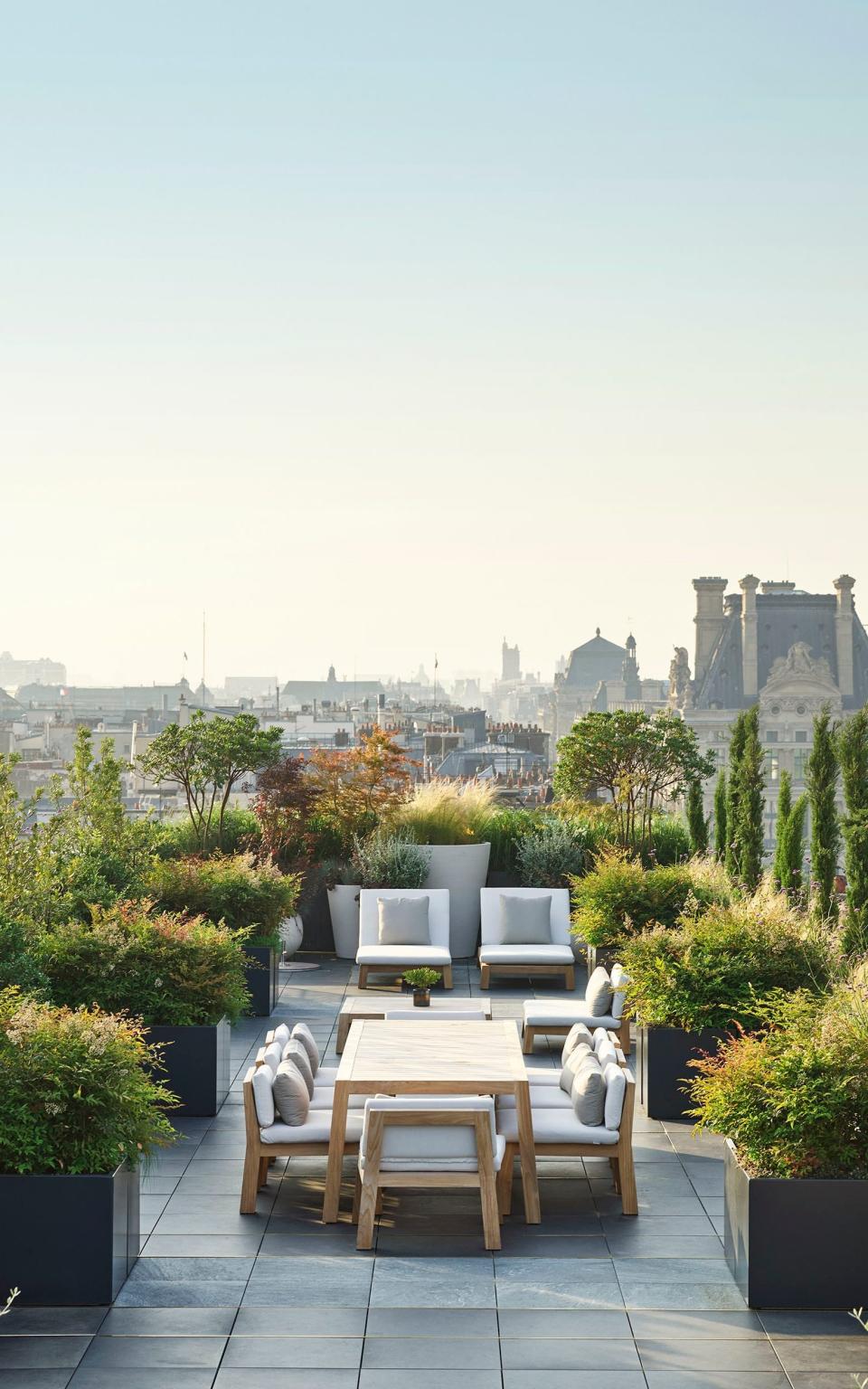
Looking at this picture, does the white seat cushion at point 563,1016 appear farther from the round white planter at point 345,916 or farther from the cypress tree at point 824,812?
the cypress tree at point 824,812

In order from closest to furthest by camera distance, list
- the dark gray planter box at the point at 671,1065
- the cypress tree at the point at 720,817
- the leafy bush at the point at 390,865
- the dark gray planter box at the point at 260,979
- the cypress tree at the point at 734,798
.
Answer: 1. the dark gray planter box at the point at 671,1065
2. the dark gray planter box at the point at 260,979
3. the leafy bush at the point at 390,865
4. the cypress tree at the point at 734,798
5. the cypress tree at the point at 720,817

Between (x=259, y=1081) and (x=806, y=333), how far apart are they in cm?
1485

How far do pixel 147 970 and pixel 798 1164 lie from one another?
4.05m

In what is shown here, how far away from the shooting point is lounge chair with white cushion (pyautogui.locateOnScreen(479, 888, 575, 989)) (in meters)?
10.7

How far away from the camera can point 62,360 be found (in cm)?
1844

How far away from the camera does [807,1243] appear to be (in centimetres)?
458

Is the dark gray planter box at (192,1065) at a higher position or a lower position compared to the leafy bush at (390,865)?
lower

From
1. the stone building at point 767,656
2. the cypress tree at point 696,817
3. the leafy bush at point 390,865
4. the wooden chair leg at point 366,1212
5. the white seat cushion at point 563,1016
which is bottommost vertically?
the wooden chair leg at point 366,1212

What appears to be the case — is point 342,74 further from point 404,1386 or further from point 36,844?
point 404,1386

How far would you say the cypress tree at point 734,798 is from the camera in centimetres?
1377

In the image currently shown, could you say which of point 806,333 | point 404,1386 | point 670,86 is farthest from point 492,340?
point 404,1386

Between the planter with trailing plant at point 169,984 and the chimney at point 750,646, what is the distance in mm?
32204

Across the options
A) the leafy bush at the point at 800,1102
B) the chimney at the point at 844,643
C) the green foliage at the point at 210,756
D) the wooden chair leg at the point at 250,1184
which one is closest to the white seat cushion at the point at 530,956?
the green foliage at the point at 210,756

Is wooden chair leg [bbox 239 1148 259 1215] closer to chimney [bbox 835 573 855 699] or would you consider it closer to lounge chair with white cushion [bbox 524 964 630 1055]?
lounge chair with white cushion [bbox 524 964 630 1055]
